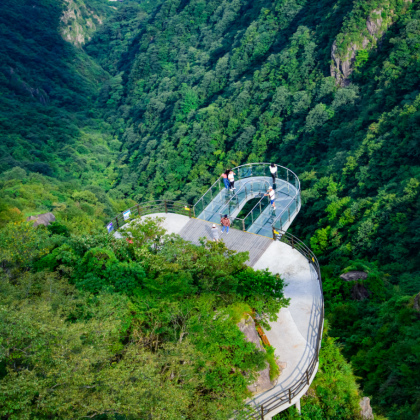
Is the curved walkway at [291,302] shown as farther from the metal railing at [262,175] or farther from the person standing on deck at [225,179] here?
the person standing on deck at [225,179]

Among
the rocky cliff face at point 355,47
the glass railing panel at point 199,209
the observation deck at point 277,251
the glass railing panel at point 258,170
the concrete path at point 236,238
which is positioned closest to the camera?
the observation deck at point 277,251

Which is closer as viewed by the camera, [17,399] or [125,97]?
[17,399]

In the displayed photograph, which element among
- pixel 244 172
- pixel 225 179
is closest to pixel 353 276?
pixel 244 172

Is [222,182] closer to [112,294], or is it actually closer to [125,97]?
[112,294]

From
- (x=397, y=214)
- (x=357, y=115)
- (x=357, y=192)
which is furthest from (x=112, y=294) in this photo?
(x=357, y=115)

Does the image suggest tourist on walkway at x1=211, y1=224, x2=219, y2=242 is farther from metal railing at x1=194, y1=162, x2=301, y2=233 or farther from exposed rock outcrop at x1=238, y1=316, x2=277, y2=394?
exposed rock outcrop at x1=238, y1=316, x2=277, y2=394

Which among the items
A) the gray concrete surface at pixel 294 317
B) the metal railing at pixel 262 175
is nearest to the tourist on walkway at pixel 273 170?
the metal railing at pixel 262 175

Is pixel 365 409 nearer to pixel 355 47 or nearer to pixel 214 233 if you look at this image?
pixel 214 233
